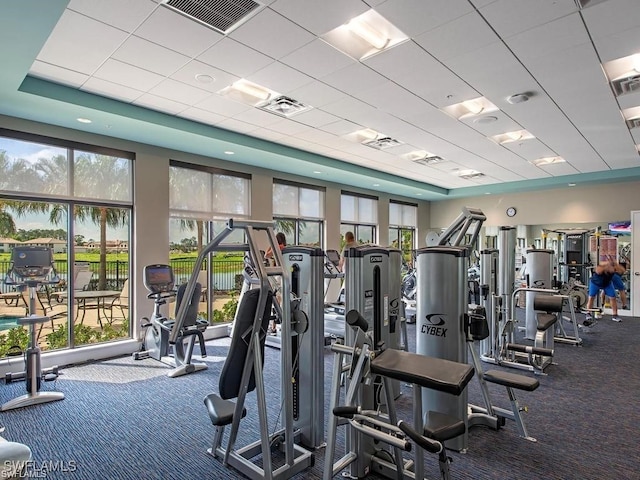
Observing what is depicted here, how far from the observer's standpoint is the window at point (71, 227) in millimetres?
4594

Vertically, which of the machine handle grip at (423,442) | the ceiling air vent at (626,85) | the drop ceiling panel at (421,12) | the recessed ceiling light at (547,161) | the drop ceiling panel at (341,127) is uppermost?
the drop ceiling panel at (421,12)

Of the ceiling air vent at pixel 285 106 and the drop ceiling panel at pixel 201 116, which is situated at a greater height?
the ceiling air vent at pixel 285 106

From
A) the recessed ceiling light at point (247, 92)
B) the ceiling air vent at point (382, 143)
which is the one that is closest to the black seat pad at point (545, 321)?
the ceiling air vent at point (382, 143)

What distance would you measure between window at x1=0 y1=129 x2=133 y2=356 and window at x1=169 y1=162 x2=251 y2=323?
2.48ft

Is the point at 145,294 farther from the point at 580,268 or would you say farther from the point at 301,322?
the point at 580,268

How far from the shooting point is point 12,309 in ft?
15.3

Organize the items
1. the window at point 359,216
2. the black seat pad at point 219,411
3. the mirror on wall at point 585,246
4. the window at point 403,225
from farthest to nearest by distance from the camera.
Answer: the window at point 403,225 < the window at point 359,216 < the mirror on wall at point 585,246 < the black seat pad at point 219,411

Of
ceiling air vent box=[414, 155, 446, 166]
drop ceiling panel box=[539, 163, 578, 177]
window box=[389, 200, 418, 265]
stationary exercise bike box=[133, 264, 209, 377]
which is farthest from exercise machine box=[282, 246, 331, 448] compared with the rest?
window box=[389, 200, 418, 265]

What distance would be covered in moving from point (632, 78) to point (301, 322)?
13.2 ft

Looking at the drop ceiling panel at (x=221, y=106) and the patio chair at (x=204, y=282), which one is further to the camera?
the patio chair at (x=204, y=282)

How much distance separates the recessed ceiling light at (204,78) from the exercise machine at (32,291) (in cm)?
237

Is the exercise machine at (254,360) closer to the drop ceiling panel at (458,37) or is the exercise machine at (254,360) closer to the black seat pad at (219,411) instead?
the black seat pad at (219,411)

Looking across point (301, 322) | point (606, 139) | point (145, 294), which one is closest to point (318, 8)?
point (301, 322)

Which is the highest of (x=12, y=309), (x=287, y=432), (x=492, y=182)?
(x=492, y=182)
